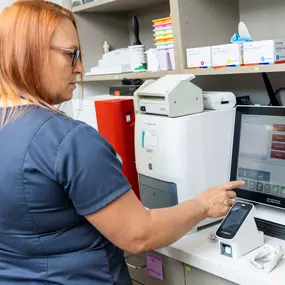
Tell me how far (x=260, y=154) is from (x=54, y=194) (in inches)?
32.9

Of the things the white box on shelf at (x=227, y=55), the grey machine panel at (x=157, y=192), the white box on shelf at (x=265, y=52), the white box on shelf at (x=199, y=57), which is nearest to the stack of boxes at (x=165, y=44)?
the white box on shelf at (x=199, y=57)

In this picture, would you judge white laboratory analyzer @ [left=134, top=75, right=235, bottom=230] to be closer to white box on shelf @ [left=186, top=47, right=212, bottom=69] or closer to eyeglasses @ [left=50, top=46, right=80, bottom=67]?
white box on shelf @ [left=186, top=47, right=212, bottom=69]

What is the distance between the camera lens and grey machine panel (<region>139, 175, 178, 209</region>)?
146 cm

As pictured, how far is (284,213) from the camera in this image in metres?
1.49

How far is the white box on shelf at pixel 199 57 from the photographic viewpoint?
64.5 inches

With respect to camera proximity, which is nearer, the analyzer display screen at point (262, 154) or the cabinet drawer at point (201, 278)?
the cabinet drawer at point (201, 278)

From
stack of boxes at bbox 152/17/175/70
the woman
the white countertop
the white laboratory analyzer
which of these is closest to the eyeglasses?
the woman

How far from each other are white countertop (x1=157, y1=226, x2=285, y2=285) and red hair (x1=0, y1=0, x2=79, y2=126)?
626 mm

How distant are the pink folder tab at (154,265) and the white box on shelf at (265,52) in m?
0.76

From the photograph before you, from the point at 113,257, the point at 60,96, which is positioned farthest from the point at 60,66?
the point at 113,257

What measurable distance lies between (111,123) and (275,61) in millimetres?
727

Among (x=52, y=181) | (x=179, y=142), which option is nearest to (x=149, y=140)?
(x=179, y=142)

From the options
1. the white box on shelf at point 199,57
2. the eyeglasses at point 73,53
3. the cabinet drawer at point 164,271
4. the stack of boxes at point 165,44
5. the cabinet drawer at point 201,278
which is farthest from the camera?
the stack of boxes at point 165,44

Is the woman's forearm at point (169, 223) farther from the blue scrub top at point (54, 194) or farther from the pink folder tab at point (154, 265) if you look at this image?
the pink folder tab at point (154, 265)
